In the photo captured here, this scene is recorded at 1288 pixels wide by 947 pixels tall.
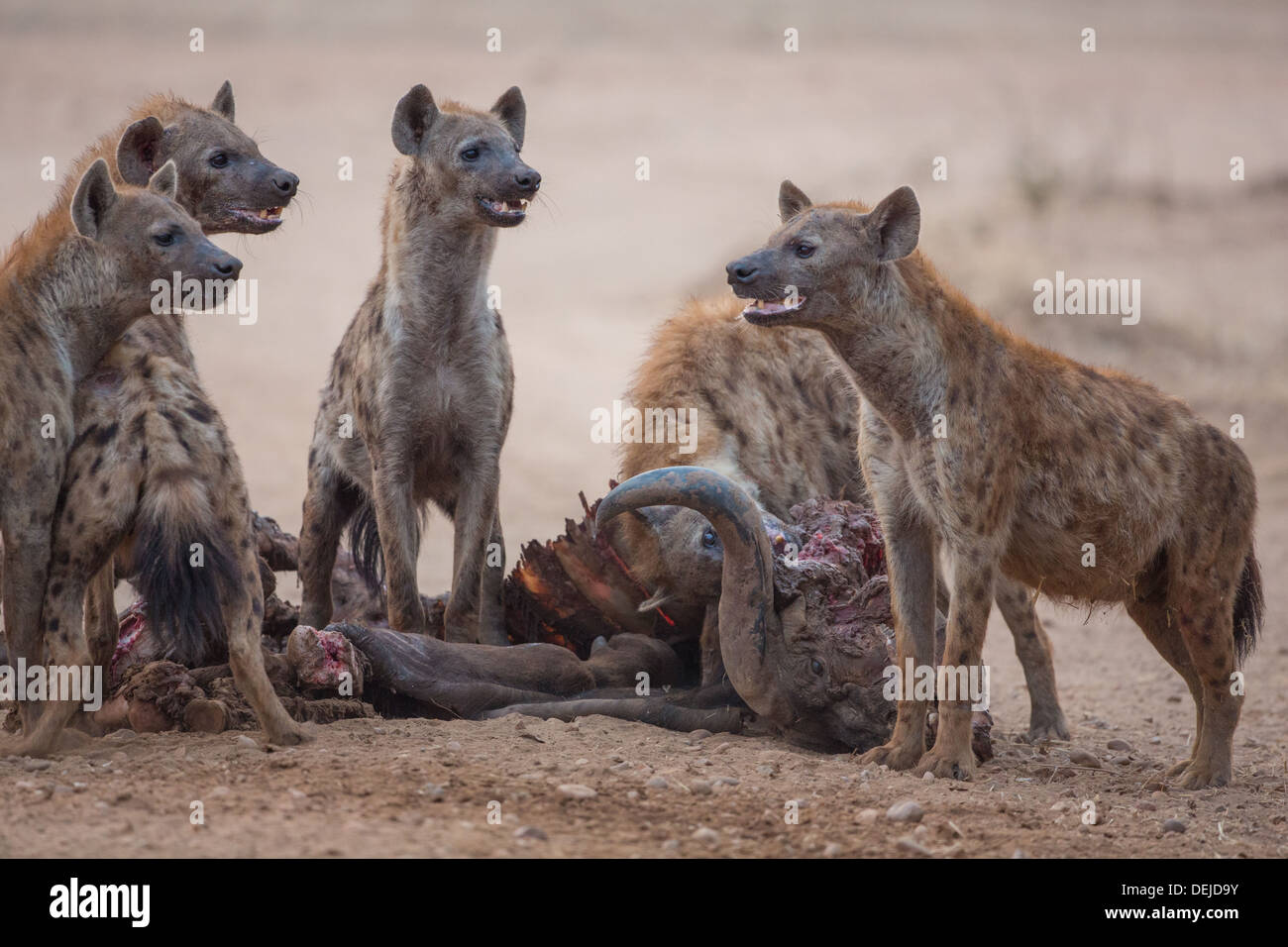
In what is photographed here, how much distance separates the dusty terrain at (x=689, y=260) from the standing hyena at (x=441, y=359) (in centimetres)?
99

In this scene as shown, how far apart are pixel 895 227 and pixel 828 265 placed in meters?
0.23

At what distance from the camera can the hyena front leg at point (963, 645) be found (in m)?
4.61

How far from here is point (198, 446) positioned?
4430 millimetres

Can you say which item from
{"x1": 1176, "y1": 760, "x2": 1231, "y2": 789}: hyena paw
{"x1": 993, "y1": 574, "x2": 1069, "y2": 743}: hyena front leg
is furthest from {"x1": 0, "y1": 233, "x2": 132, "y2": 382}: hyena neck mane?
{"x1": 1176, "y1": 760, "x2": 1231, "y2": 789}: hyena paw

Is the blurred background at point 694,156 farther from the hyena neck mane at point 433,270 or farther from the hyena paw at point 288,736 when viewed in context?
the hyena paw at point 288,736

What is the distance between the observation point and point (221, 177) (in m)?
5.50

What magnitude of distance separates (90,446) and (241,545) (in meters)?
0.48

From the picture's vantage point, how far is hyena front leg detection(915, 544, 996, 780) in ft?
15.1

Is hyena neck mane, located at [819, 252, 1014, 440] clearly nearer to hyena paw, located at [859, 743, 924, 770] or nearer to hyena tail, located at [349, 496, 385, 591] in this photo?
hyena paw, located at [859, 743, 924, 770]
